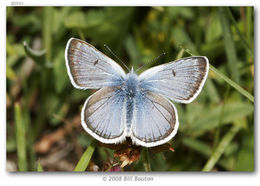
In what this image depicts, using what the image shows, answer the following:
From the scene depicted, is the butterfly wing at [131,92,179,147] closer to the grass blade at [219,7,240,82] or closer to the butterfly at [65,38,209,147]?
the butterfly at [65,38,209,147]

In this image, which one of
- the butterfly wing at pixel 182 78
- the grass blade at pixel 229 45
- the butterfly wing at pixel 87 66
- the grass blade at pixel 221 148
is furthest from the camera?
the grass blade at pixel 229 45

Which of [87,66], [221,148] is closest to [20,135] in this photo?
[87,66]

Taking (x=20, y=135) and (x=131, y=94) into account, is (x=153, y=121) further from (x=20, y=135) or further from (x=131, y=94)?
(x=20, y=135)

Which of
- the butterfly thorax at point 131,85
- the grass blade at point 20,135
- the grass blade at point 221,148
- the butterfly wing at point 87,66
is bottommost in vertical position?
the grass blade at point 221,148

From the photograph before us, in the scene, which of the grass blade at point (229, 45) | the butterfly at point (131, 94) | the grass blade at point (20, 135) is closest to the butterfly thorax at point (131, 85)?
the butterfly at point (131, 94)

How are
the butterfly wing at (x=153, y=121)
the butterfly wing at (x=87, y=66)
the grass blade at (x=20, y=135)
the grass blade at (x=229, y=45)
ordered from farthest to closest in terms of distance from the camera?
the grass blade at (x=229, y=45) < the grass blade at (x=20, y=135) < the butterfly wing at (x=87, y=66) < the butterfly wing at (x=153, y=121)

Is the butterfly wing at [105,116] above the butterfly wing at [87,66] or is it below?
below

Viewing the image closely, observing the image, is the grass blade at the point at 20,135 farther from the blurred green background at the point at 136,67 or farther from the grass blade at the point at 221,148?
the grass blade at the point at 221,148
